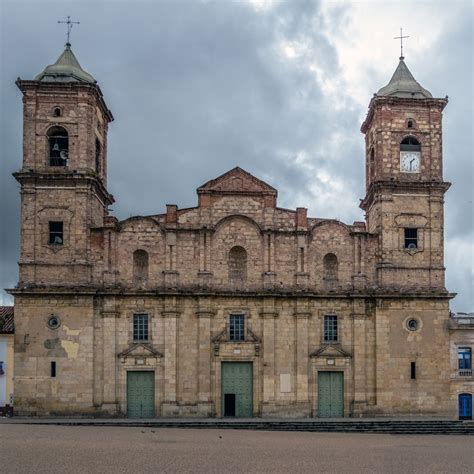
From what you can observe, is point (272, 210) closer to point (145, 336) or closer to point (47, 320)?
point (145, 336)

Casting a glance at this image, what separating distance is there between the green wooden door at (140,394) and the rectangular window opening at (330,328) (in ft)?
33.0

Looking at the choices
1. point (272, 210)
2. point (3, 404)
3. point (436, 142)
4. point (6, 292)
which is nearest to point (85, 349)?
point (6, 292)

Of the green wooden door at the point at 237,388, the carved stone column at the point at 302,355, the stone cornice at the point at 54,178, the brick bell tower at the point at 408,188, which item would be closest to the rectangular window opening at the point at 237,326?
the green wooden door at the point at 237,388

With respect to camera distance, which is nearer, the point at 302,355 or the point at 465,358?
the point at 302,355

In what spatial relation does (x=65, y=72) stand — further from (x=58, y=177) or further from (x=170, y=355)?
(x=170, y=355)

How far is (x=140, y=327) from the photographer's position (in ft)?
143

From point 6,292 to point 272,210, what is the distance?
15.5 m

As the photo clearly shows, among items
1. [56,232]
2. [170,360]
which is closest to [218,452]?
[170,360]

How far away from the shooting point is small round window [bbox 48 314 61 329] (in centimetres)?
4269

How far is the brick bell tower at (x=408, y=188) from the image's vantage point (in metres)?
45.3

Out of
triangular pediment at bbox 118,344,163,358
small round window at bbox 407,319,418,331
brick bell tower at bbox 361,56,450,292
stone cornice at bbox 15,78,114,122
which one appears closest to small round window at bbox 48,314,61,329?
triangular pediment at bbox 118,344,163,358

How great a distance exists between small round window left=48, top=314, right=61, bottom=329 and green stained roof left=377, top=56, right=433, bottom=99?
23137mm

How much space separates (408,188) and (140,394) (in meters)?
19.5

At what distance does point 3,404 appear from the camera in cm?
4691
